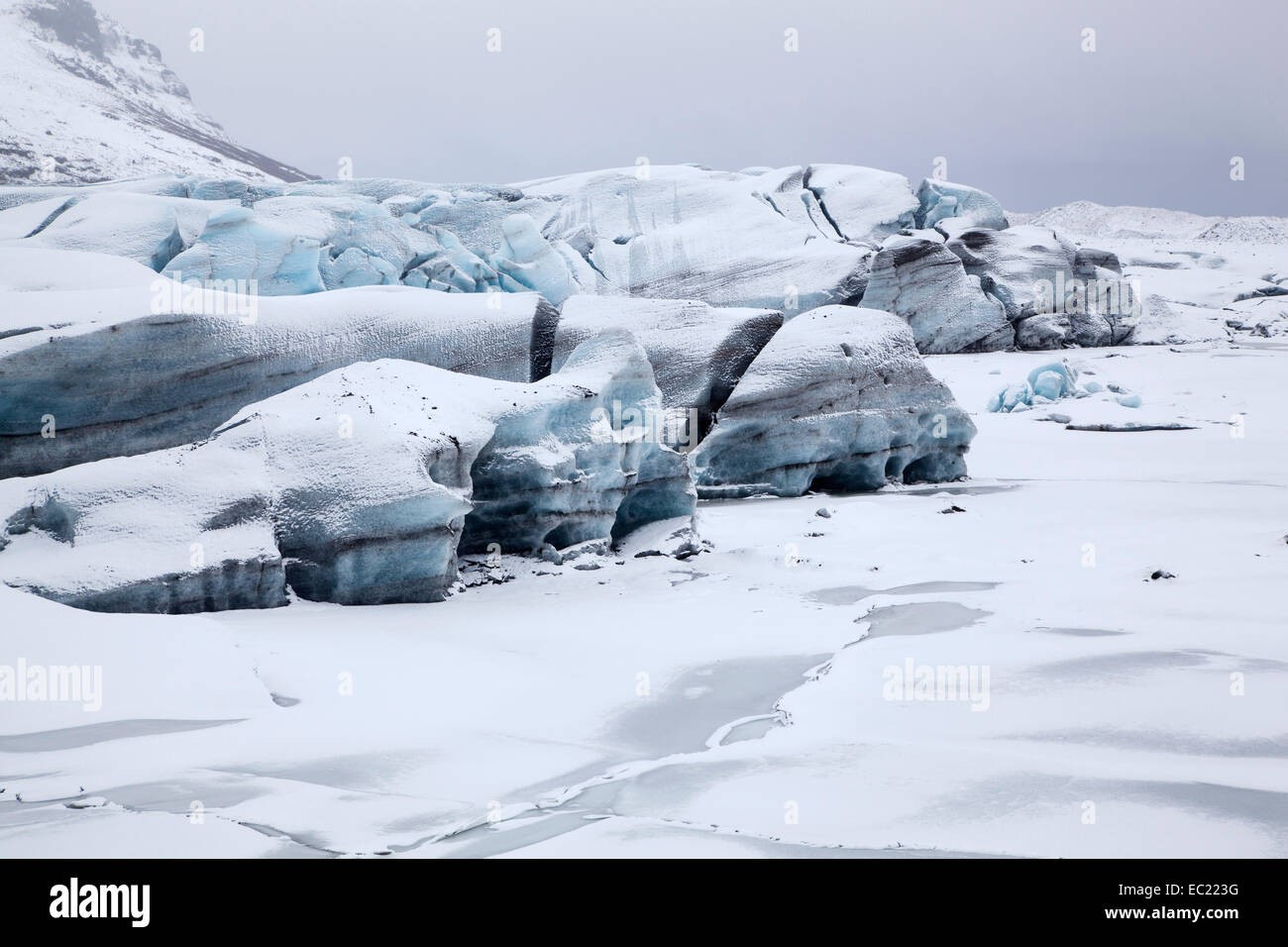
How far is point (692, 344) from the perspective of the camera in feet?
52.0

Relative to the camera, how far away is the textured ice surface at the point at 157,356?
10141mm

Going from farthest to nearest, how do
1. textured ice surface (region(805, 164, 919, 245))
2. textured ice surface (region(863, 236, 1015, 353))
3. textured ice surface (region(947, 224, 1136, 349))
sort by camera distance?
textured ice surface (region(805, 164, 919, 245)) < textured ice surface (region(947, 224, 1136, 349)) < textured ice surface (region(863, 236, 1015, 353))

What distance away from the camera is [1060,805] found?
13.5 feet

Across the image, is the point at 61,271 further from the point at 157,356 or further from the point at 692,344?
Result: the point at 692,344

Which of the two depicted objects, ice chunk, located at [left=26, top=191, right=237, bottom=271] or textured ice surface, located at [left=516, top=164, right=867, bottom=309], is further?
textured ice surface, located at [left=516, top=164, right=867, bottom=309]

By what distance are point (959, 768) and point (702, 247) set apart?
2662 centimetres

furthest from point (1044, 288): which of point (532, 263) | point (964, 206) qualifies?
point (532, 263)

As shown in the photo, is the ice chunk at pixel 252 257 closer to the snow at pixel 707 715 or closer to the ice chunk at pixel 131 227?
the ice chunk at pixel 131 227

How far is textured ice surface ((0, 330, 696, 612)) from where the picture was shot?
23.6 ft

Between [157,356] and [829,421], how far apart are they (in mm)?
8778

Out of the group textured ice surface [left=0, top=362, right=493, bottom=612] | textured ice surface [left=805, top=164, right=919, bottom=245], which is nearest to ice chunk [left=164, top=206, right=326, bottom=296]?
textured ice surface [left=0, top=362, right=493, bottom=612]

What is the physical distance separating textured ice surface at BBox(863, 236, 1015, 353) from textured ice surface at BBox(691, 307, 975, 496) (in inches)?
403

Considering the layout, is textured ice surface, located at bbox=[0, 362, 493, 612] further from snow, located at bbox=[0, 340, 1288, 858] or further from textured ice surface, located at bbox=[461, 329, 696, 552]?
textured ice surface, located at bbox=[461, 329, 696, 552]
